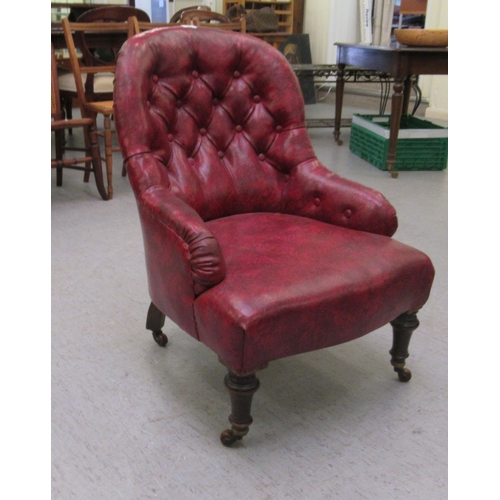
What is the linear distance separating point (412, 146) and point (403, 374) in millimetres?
2713

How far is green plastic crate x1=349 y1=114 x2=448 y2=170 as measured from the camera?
13.2ft

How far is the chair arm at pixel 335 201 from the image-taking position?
1698mm

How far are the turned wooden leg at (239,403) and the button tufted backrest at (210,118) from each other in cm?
62

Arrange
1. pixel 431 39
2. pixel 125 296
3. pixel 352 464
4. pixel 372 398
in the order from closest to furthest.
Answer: pixel 352 464 → pixel 372 398 → pixel 125 296 → pixel 431 39

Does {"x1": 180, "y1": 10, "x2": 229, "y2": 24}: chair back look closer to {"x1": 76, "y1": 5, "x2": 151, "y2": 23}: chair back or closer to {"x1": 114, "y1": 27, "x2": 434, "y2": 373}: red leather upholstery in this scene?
{"x1": 76, "y1": 5, "x2": 151, "y2": 23}: chair back

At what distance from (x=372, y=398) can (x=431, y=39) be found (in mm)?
2780

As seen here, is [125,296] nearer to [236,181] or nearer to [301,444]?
[236,181]

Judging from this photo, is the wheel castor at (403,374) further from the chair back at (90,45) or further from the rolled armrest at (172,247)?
the chair back at (90,45)

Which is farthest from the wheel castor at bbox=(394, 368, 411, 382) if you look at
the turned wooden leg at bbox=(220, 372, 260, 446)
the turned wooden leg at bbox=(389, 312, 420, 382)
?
the turned wooden leg at bbox=(220, 372, 260, 446)

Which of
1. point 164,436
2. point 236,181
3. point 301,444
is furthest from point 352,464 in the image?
point 236,181

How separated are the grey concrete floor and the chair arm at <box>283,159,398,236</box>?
1.56 feet

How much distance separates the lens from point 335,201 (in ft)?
5.82

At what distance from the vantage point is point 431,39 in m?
3.66

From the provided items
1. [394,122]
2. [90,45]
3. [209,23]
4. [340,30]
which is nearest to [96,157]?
[90,45]
